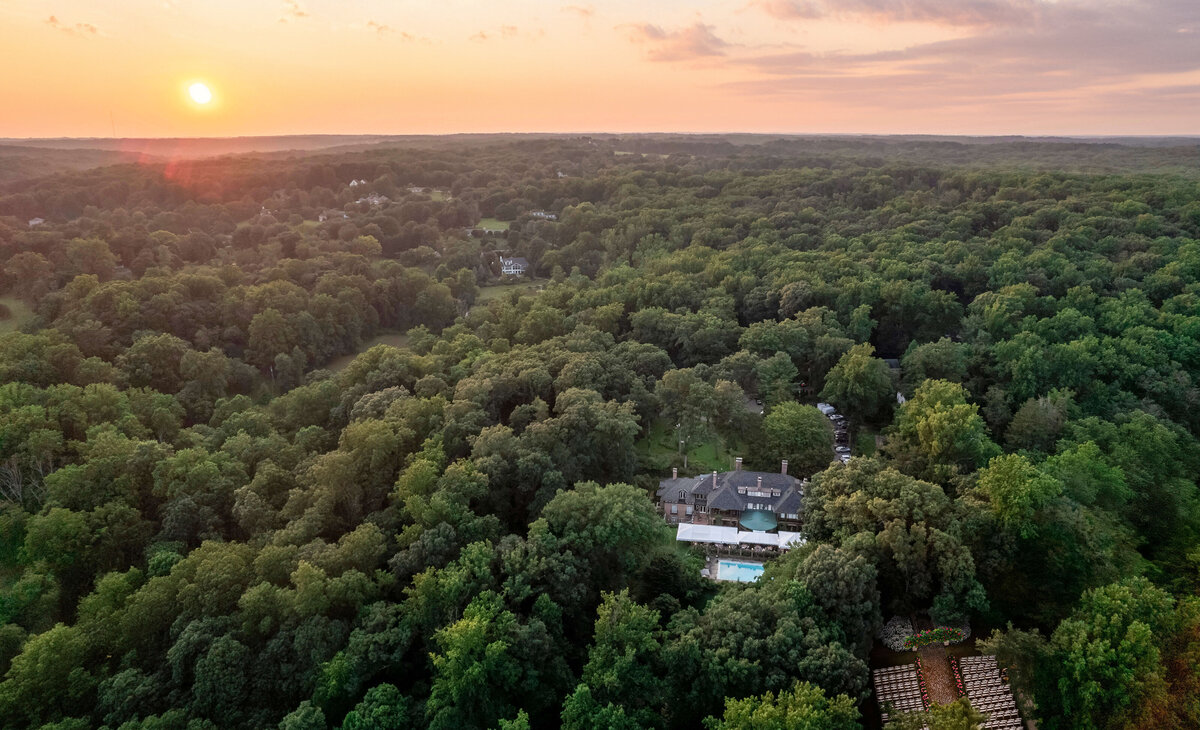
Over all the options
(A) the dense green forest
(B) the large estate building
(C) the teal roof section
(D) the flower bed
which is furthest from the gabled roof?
(D) the flower bed

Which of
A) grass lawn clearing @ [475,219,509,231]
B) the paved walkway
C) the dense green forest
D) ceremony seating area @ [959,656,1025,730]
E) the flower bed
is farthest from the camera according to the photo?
grass lawn clearing @ [475,219,509,231]

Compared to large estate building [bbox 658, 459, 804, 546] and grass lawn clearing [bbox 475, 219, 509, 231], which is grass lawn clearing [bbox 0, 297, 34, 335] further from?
grass lawn clearing [bbox 475, 219, 509, 231]

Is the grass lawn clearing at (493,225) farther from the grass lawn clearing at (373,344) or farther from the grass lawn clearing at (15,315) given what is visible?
the grass lawn clearing at (15,315)

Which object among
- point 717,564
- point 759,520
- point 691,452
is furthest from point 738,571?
point 691,452

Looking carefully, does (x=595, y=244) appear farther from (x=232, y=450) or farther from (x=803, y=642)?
(x=803, y=642)

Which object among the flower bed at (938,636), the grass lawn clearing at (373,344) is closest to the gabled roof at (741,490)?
the flower bed at (938,636)

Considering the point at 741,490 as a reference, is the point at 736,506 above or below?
below

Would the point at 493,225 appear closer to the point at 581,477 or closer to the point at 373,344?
the point at 373,344
